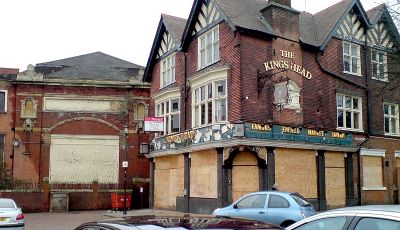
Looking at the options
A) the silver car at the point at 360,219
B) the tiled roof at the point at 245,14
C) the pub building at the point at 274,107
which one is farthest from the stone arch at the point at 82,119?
the silver car at the point at 360,219

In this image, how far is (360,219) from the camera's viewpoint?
15.4 ft

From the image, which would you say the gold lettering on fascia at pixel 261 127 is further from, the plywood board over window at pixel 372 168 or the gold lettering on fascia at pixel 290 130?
the plywood board over window at pixel 372 168

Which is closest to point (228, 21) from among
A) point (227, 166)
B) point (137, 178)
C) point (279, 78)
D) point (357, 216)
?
point (279, 78)

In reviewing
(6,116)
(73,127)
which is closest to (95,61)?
(73,127)

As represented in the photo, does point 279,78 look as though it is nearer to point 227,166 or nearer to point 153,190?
point 227,166

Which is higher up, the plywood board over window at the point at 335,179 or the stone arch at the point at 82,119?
the stone arch at the point at 82,119

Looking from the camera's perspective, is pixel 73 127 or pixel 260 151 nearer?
pixel 260 151

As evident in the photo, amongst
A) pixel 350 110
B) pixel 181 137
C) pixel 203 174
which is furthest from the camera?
pixel 350 110

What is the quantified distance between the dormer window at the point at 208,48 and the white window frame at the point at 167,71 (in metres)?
3.72

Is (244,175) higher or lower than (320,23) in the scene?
lower

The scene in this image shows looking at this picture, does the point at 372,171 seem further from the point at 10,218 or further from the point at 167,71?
the point at 10,218

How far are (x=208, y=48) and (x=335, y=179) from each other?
984 centimetres

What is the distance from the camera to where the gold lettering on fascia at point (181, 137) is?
26.1m

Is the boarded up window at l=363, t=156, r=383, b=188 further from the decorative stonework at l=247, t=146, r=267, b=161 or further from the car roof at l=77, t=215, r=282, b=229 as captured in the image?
the car roof at l=77, t=215, r=282, b=229
